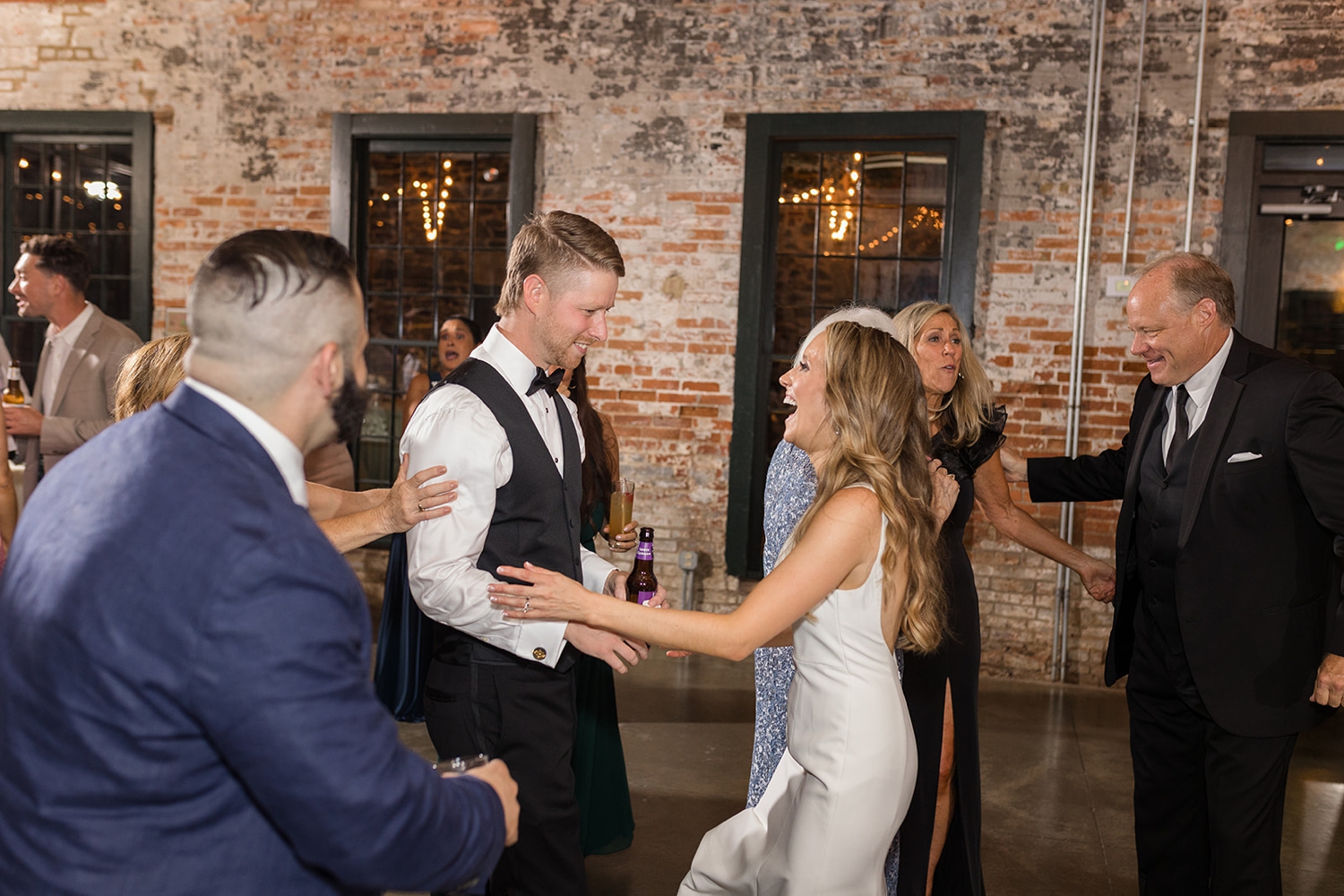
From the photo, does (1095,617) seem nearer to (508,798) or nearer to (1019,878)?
(1019,878)

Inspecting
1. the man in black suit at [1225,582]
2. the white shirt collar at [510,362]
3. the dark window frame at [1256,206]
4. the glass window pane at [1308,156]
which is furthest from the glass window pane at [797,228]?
the white shirt collar at [510,362]

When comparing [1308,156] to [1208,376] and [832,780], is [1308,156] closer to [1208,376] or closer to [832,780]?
[1208,376]

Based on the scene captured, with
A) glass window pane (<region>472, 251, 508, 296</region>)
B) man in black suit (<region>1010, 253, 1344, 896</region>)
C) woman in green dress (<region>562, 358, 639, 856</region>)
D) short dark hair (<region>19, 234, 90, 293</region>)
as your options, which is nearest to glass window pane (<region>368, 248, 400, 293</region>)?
glass window pane (<region>472, 251, 508, 296</region>)

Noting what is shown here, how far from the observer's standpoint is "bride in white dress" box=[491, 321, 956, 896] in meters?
2.19

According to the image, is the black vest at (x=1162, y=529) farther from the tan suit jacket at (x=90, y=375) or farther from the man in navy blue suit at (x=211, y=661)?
the tan suit jacket at (x=90, y=375)

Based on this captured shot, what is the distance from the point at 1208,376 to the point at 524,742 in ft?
7.34

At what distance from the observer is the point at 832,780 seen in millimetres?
2205

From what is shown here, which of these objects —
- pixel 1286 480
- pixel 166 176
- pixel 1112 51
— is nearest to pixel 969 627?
pixel 1286 480

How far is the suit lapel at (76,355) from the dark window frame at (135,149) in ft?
6.44

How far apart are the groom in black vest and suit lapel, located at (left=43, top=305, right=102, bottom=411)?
3400mm

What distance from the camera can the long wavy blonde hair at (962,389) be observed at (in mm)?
3582

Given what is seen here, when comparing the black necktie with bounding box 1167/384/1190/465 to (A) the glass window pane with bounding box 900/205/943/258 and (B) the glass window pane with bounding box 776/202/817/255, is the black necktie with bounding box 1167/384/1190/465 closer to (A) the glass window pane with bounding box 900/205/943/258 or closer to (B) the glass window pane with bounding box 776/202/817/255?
(A) the glass window pane with bounding box 900/205/943/258

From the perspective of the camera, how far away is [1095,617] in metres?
6.00

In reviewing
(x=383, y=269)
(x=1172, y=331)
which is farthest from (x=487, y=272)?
(x=1172, y=331)
